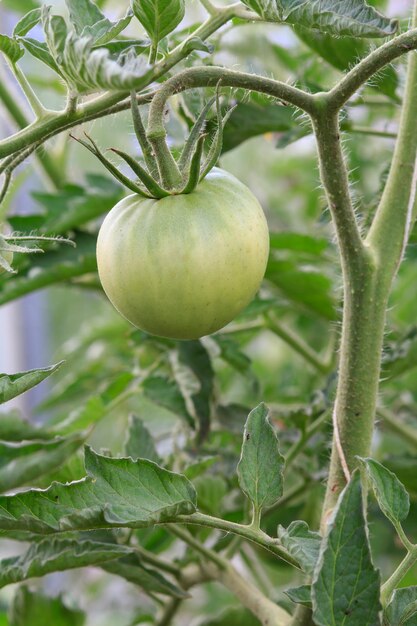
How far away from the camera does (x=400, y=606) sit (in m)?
0.43

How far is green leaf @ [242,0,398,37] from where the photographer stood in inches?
15.6

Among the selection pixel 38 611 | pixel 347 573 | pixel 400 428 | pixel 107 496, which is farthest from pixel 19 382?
pixel 400 428

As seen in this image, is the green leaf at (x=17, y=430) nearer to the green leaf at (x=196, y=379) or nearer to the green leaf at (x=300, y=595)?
the green leaf at (x=196, y=379)

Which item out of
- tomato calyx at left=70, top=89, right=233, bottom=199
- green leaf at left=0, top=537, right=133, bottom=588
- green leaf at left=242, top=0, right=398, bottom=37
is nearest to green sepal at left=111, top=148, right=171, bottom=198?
tomato calyx at left=70, top=89, right=233, bottom=199

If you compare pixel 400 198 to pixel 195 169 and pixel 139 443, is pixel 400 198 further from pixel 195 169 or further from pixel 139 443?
pixel 139 443

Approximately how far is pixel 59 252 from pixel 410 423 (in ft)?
1.50

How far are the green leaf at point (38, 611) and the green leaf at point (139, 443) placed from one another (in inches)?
8.3

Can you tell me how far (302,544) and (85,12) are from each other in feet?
1.06

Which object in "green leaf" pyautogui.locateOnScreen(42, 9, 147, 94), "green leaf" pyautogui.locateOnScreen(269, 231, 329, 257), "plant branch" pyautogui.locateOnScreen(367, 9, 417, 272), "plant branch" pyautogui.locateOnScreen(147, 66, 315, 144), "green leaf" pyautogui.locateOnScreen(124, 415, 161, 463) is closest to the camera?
"green leaf" pyautogui.locateOnScreen(42, 9, 147, 94)

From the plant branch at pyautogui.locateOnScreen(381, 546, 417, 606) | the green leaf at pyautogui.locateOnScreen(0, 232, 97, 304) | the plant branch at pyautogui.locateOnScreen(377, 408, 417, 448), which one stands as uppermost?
the green leaf at pyautogui.locateOnScreen(0, 232, 97, 304)

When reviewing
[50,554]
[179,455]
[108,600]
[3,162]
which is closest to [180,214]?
[3,162]

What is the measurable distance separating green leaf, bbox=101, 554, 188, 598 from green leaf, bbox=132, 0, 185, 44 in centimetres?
38

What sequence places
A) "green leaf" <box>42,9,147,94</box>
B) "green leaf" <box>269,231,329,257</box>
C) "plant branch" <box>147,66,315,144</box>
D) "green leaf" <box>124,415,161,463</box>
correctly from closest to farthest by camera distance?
1. "green leaf" <box>42,9,147,94</box>
2. "plant branch" <box>147,66,315,144</box>
3. "green leaf" <box>124,415,161,463</box>
4. "green leaf" <box>269,231,329,257</box>

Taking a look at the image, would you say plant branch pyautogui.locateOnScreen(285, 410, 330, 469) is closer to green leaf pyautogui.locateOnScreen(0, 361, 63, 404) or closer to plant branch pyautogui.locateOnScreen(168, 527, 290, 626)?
plant branch pyautogui.locateOnScreen(168, 527, 290, 626)
